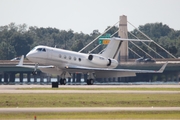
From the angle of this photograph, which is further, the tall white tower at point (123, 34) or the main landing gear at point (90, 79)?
the tall white tower at point (123, 34)

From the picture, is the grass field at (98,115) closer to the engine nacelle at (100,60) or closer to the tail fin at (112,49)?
the engine nacelle at (100,60)

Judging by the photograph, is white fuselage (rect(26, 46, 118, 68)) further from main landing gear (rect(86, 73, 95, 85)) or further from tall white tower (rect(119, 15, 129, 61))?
tall white tower (rect(119, 15, 129, 61))

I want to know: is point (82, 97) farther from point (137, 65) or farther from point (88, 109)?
point (137, 65)

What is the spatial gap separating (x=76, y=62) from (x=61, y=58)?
3.57 metres

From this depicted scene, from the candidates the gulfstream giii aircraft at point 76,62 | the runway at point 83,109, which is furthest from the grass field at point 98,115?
the gulfstream giii aircraft at point 76,62

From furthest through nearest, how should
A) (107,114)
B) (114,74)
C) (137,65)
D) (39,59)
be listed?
(137,65) → (114,74) → (39,59) → (107,114)

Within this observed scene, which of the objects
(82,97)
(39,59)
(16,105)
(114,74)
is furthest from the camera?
(114,74)

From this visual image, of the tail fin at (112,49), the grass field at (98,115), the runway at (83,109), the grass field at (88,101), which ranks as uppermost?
the tail fin at (112,49)

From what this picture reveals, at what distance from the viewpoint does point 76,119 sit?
34375mm

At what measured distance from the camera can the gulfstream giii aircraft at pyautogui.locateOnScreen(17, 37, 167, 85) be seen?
7394 centimetres

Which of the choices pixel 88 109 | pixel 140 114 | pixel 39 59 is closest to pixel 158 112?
pixel 140 114

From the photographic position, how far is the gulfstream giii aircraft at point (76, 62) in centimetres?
7394

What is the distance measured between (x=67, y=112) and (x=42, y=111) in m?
1.59

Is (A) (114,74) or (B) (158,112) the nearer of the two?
(B) (158,112)
